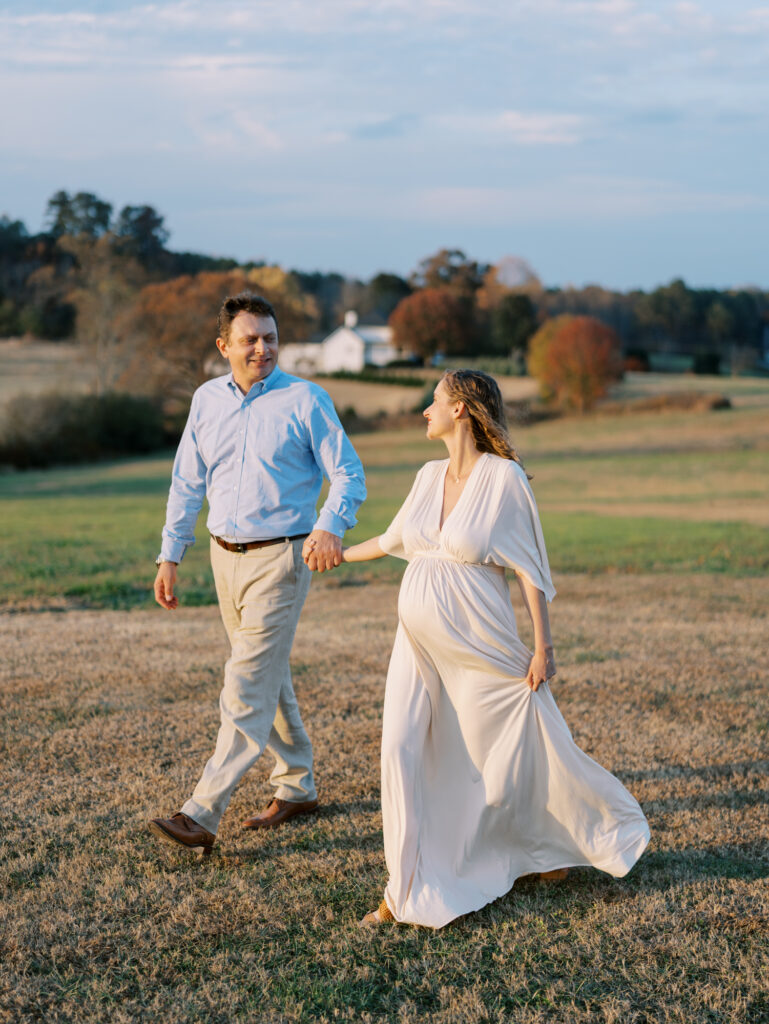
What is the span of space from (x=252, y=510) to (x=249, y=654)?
659 mm

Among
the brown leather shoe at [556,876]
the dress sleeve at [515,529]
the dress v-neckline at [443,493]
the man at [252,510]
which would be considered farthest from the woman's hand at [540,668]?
the man at [252,510]

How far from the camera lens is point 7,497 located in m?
32.0

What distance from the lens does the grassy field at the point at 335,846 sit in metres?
3.50

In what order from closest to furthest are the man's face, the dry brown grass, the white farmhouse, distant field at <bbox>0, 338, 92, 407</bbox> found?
the dry brown grass → the man's face → distant field at <bbox>0, 338, 92, 407</bbox> → the white farmhouse

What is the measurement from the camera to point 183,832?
4.50 m

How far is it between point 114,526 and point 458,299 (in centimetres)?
6005

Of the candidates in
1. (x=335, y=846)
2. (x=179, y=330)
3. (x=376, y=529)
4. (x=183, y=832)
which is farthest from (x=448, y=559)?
(x=179, y=330)

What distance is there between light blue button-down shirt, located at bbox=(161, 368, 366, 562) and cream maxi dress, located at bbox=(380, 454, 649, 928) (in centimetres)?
65

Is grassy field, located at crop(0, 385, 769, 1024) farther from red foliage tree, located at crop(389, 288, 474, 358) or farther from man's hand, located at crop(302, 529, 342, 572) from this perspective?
red foliage tree, located at crop(389, 288, 474, 358)

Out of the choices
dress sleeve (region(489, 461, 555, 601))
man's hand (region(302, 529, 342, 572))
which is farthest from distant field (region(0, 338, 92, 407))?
dress sleeve (region(489, 461, 555, 601))

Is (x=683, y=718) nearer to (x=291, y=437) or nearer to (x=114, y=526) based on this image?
(x=291, y=437)

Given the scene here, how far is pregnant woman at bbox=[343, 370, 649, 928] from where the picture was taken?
13.2 ft

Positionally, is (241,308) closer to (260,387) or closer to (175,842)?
(260,387)

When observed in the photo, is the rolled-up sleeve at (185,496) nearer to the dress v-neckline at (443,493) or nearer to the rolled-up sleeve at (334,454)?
the rolled-up sleeve at (334,454)
